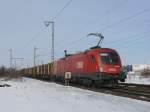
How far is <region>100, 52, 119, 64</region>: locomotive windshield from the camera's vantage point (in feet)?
91.3

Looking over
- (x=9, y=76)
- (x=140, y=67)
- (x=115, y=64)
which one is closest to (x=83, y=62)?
(x=115, y=64)

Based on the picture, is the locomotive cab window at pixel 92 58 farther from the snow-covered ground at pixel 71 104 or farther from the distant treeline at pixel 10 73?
the distant treeline at pixel 10 73

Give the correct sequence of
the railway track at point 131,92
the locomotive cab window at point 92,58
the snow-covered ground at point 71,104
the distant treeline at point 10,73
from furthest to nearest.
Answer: the distant treeline at point 10,73 < the locomotive cab window at point 92,58 < the railway track at point 131,92 < the snow-covered ground at point 71,104

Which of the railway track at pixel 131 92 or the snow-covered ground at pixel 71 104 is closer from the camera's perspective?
the snow-covered ground at pixel 71 104

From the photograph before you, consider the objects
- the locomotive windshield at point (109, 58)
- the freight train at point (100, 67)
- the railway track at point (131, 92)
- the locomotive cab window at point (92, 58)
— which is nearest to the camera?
the railway track at point (131, 92)

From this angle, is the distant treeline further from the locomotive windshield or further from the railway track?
the railway track

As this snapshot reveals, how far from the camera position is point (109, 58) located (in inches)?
1107

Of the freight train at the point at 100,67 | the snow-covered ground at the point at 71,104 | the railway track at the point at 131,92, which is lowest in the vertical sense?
the snow-covered ground at the point at 71,104

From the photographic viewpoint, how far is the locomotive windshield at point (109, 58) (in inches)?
1095

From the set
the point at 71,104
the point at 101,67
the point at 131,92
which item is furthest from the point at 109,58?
the point at 71,104

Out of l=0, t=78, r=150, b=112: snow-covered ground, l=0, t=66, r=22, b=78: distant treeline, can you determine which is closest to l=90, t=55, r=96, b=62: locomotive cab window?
l=0, t=78, r=150, b=112: snow-covered ground

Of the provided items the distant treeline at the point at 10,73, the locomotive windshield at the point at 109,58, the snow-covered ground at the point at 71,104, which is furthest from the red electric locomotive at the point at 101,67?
the distant treeline at the point at 10,73

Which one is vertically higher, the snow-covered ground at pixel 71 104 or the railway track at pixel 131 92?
the railway track at pixel 131 92

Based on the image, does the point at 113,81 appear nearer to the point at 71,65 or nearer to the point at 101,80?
the point at 101,80
